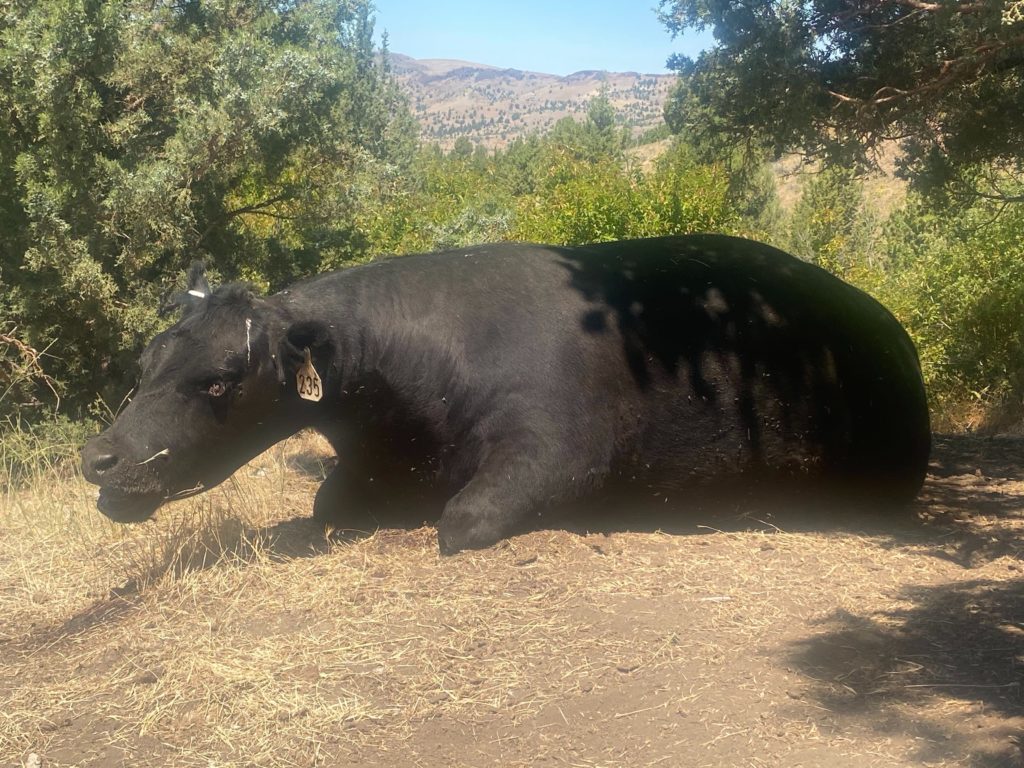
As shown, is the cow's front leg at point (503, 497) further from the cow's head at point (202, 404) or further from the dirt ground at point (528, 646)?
the cow's head at point (202, 404)

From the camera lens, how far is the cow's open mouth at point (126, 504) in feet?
18.4

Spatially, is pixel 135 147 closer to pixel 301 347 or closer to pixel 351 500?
pixel 301 347

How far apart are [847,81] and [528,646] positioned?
5.81 metres

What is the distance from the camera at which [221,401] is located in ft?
19.2

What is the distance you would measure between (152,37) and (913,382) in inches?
331

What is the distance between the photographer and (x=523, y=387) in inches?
247

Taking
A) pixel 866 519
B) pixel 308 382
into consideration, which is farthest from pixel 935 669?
pixel 308 382

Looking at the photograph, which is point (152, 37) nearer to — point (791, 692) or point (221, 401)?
point (221, 401)

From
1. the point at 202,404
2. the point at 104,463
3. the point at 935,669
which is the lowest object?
the point at 935,669

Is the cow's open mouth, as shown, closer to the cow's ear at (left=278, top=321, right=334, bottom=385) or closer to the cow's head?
the cow's head

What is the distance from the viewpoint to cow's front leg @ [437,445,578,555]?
19.1ft

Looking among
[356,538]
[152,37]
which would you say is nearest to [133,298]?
[152,37]

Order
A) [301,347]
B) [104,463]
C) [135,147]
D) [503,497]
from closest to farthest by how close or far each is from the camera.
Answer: [104,463], [503,497], [301,347], [135,147]

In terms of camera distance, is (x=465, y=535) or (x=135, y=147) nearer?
(x=465, y=535)
